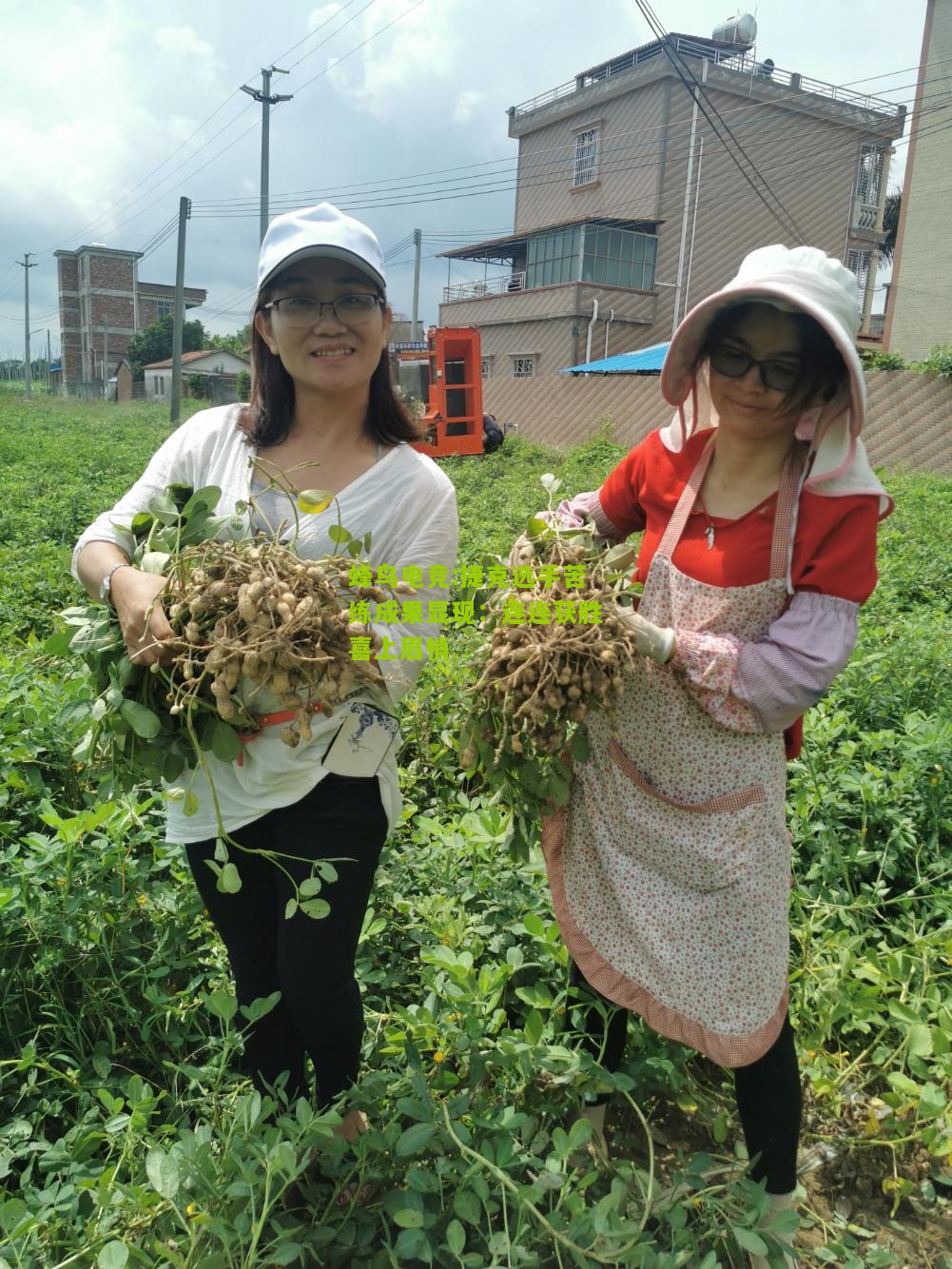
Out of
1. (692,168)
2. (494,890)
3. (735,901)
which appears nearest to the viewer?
(735,901)

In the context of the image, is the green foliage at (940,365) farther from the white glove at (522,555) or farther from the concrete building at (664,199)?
the white glove at (522,555)

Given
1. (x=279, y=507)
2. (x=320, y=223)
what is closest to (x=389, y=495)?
(x=279, y=507)

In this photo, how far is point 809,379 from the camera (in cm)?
148

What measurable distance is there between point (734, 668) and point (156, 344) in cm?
4623

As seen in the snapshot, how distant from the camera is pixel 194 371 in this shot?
4109 cm

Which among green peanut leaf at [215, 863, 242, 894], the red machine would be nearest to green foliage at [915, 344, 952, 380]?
the red machine

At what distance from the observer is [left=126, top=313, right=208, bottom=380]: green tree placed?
140 feet

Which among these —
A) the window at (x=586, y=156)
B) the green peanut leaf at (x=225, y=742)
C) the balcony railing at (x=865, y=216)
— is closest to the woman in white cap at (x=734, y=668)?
the green peanut leaf at (x=225, y=742)

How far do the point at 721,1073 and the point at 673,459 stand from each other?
1.41m

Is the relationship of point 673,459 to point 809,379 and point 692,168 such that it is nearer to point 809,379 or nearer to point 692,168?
point 809,379

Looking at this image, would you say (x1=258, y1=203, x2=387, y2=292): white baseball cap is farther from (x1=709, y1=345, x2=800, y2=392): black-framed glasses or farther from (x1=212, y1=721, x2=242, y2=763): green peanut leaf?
(x1=212, y1=721, x2=242, y2=763): green peanut leaf

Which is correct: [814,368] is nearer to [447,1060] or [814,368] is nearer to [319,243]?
[319,243]

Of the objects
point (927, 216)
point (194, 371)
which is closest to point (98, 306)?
point (194, 371)

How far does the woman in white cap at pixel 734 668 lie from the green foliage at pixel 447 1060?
0.69 feet
